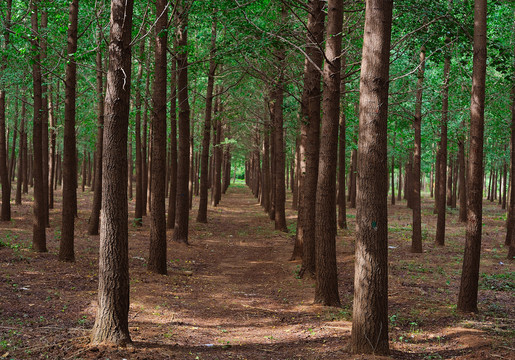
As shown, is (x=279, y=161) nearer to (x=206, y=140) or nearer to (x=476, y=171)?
(x=206, y=140)

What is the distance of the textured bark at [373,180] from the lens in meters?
5.39

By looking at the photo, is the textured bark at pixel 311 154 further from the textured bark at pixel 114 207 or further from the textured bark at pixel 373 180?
the textured bark at pixel 114 207

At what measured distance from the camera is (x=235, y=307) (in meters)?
8.77

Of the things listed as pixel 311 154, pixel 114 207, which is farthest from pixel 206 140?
pixel 114 207

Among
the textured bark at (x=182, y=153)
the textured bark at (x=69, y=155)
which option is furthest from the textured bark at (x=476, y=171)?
the textured bark at (x=182, y=153)

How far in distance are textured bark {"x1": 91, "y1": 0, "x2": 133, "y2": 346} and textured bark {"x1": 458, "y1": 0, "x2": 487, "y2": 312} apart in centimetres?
592

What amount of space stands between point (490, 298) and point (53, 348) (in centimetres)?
849

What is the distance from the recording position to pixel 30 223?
1739 cm

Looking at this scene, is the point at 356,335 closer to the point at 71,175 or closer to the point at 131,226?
the point at 71,175

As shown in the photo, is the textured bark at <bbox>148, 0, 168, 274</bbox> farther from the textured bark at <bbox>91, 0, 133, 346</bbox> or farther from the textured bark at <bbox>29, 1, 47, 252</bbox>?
the textured bark at <bbox>91, 0, 133, 346</bbox>

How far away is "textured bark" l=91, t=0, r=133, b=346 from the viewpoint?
538cm

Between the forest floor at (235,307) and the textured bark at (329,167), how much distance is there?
21.2 inches

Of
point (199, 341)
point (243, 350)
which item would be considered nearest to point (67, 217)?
point (199, 341)

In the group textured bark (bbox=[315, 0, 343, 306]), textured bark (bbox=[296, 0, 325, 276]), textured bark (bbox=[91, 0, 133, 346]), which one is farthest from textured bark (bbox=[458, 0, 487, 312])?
textured bark (bbox=[91, 0, 133, 346])
